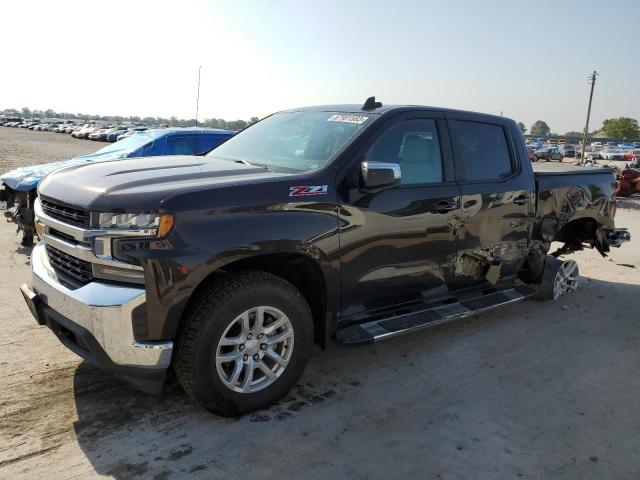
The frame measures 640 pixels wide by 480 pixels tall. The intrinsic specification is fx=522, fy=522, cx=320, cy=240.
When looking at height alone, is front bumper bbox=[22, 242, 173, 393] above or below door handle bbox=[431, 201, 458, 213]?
below

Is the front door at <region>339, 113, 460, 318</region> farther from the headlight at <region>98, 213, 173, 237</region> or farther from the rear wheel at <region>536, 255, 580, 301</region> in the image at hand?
the rear wheel at <region>536, 255, 580, 301</region>

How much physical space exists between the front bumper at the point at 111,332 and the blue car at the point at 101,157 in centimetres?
385

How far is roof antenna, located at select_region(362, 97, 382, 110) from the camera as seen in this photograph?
13.7 ft

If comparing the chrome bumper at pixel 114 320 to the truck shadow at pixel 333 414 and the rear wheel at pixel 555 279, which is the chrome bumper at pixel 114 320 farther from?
the rear wheel at pixel 555 279

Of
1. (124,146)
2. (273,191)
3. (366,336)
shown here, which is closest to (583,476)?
(366,336)

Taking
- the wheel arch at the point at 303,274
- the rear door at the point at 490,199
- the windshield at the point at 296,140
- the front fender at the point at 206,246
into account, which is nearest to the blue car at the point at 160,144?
the windshield at the point at 296,140

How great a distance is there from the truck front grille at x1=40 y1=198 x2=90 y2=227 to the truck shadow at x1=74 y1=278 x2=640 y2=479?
1188 mm

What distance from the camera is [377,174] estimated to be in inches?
136

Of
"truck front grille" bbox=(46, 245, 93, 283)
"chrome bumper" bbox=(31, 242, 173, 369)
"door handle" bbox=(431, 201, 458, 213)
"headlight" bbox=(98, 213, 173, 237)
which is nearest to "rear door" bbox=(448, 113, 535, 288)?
"door handle" bbox=(431, 201, 458, 213)

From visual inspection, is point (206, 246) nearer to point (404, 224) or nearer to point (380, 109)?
point (404, 224)

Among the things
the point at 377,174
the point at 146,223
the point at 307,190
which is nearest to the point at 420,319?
the point at 377,174

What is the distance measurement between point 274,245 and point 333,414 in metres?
1.17

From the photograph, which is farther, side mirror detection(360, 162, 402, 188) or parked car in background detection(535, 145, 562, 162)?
parked car in background detection(535, 145, 562, 162)

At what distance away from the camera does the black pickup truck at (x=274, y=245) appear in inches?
111
